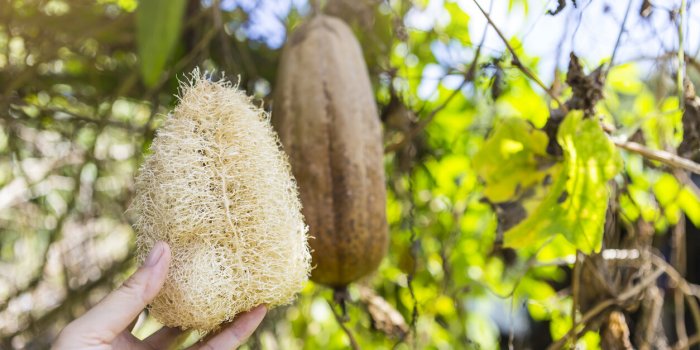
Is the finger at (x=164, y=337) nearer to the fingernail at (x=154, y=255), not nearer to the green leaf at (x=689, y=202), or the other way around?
the fingernail at (x=154, y=255)

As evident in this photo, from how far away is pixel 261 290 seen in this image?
0.86m

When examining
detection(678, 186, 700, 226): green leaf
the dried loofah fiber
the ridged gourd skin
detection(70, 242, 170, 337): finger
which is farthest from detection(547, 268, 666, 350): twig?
detection(70, 242, 170, 337): finger

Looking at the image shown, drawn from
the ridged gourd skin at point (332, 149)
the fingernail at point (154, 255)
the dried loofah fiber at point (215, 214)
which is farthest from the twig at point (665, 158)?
the fingernail at point (154, 255)

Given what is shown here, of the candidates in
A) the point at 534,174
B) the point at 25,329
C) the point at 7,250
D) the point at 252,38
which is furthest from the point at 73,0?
the point at 534,174

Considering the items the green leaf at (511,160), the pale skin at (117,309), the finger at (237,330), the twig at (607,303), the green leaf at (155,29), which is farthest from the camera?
the twig at (607,303)

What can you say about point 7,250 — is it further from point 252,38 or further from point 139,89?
point 252,38

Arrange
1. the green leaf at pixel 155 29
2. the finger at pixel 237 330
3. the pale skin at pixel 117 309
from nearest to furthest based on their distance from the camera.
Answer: the green leaf at pixel 155 29 < the pale skin at pixel 117 309 < the finger at pixel 237 330

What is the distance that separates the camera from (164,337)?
95 cm

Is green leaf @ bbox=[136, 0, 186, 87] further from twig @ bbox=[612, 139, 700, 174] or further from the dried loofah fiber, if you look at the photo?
twig @ bbox=[612, 139, 700, 174]

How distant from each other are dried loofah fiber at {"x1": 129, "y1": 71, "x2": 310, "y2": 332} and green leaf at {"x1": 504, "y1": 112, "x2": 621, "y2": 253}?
0.39 m

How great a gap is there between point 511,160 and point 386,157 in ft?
1.94

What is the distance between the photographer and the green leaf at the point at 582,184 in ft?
3.21

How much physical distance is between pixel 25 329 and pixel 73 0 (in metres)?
0.77

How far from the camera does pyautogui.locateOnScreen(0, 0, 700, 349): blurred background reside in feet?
4.95
